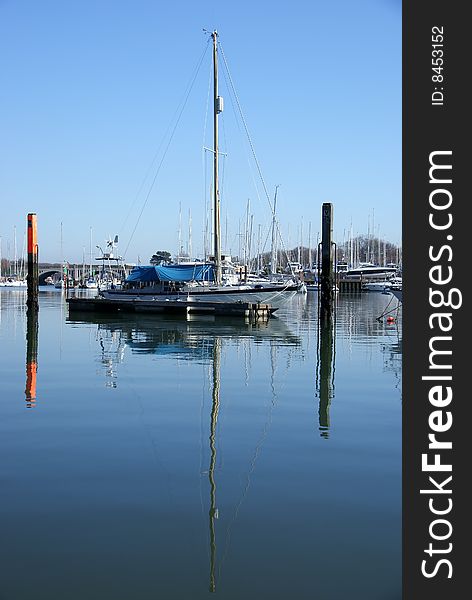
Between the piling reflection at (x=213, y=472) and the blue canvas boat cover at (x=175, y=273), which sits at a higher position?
the blue canvas boat cover at (x=175, y=273)

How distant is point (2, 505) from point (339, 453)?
4.79m

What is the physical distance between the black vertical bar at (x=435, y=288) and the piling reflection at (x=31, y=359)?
401 inches

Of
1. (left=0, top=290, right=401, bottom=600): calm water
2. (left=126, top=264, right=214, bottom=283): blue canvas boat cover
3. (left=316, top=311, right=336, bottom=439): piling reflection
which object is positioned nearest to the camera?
(left=0, top=290, right=401, bottom=600): calm water

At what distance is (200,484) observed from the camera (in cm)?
930

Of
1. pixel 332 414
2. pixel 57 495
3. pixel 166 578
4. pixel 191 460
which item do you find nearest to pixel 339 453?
pixel 191 460

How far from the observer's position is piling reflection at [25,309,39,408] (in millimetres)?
15938

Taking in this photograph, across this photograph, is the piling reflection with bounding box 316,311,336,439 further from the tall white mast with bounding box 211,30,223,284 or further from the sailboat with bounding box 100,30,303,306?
the tall white mast with bounding box 211,30,223,284

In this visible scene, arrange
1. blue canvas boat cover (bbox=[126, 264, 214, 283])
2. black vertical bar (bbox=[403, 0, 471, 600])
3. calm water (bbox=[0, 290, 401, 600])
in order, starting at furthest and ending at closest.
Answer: blue canvas boat cover (bbox=[126, 264, 214, 283]), calm water (bbox=[0, 290, 401, 600]), black vertical bar (bbox=[403, 0, 471, 600])

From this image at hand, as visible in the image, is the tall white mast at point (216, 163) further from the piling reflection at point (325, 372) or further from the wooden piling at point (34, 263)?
the wooden piling at point (34, 263)

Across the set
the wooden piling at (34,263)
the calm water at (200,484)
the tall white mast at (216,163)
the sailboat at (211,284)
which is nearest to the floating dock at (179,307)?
the sailboat at (211,284)

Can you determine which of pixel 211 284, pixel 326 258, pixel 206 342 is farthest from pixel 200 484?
pixel 211 284

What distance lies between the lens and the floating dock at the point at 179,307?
43.4 m

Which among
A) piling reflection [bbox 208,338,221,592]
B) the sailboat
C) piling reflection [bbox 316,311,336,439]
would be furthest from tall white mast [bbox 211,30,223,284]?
piling reflection [bbox 208,338,221,592]

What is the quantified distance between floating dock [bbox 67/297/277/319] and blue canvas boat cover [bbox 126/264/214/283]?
3696mm
